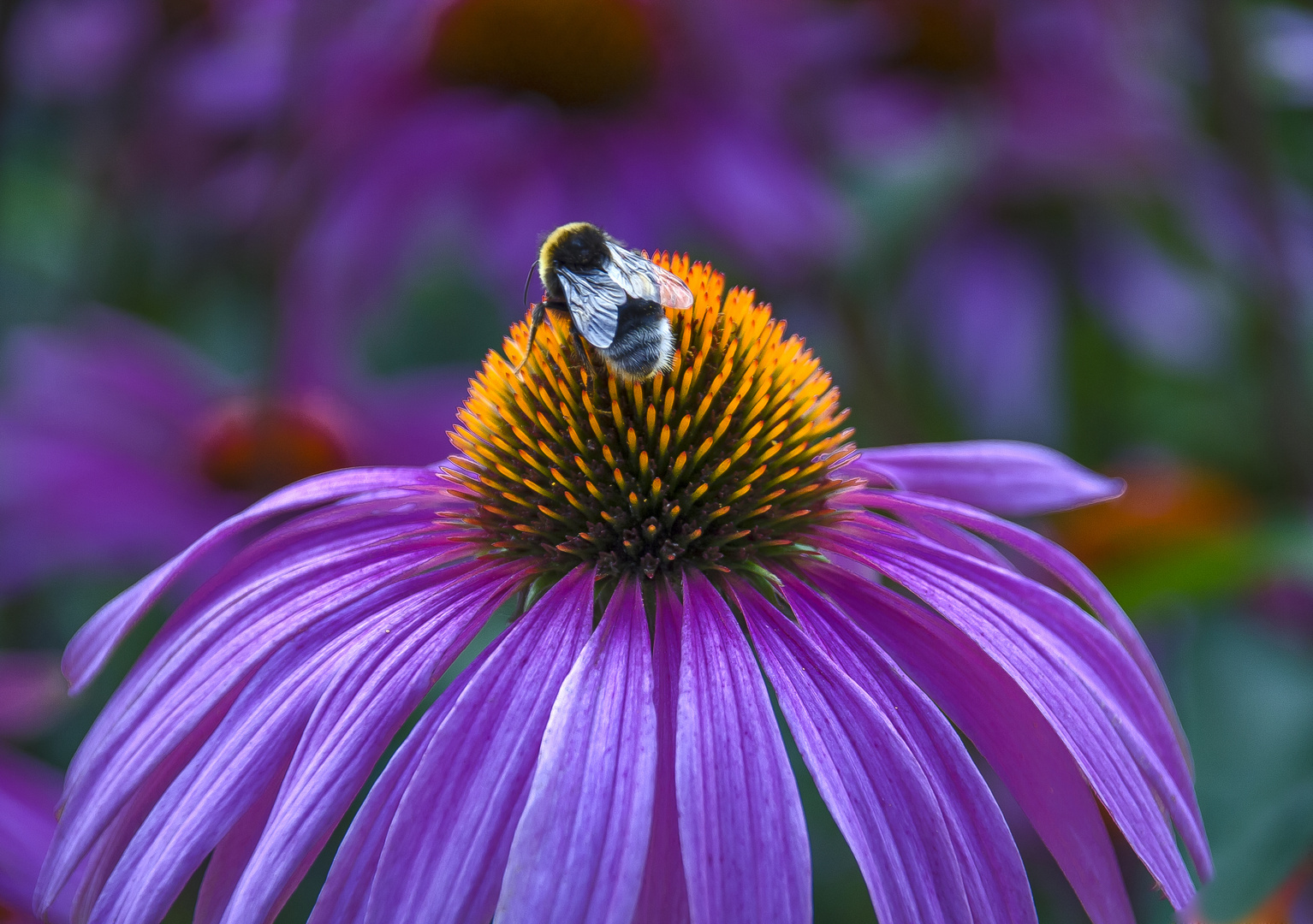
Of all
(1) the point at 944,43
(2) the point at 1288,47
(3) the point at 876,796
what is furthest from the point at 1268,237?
(3) the point at 876,796

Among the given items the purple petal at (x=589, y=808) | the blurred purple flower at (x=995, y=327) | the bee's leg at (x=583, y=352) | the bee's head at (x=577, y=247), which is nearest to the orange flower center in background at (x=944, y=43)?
the blurred purple flower at (x=995, y=327)

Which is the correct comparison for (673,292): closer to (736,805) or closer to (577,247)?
(577,247)

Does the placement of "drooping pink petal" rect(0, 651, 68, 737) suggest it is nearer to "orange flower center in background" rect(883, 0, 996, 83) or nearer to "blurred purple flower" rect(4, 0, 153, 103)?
"blurred purple flower" rect(4, 0, 153, 103)

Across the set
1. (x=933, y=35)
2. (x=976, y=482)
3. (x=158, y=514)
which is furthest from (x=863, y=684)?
(x=933, y=35)

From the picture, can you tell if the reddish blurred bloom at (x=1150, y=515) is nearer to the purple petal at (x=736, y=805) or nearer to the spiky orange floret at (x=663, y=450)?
the spiky orange floret at (x=663, y=450)

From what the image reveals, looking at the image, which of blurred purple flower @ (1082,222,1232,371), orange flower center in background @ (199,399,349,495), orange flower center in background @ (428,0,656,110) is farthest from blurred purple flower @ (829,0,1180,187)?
orange flower center in background @ (199,399,349,495)

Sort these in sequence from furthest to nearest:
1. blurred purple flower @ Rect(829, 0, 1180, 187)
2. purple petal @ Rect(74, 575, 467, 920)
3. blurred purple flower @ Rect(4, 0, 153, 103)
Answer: blurred purple flower @ Rect(4, 0, 153, 103), blurred purple flower @ Rect(829, 0, 1180, 187), purple petal @ Rect(74, 575, 467, 920)
